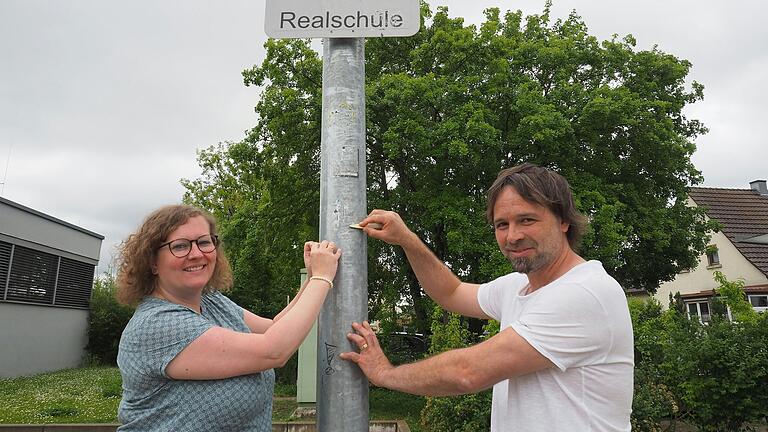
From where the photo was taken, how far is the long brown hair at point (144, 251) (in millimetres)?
1960

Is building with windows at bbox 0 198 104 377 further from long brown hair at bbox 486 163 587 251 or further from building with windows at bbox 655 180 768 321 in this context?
building with windows at bbox 655 180 768 321

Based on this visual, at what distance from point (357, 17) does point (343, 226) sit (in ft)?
2.67

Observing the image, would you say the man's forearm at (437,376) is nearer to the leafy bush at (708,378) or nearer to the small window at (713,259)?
the leafy bush at (708,378)

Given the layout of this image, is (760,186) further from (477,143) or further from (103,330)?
(103,330)

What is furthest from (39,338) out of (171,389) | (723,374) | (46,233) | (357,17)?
(357,17)

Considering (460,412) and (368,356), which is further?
(460,412)

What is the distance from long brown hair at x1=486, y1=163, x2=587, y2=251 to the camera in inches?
81.6

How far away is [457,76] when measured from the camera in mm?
15062

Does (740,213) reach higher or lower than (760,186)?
lower

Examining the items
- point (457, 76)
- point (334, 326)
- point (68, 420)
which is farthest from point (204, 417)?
point (457, 76)

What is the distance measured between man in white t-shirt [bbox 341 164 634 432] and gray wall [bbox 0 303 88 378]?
18.3 metres

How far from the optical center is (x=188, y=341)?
1.73 metres

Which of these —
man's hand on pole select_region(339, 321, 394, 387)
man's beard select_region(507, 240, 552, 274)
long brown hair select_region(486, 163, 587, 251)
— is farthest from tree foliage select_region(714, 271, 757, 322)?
man's hand on pole select_region(339, 321, 394, 387)

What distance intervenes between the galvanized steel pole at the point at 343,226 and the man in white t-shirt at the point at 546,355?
0.06 meters
